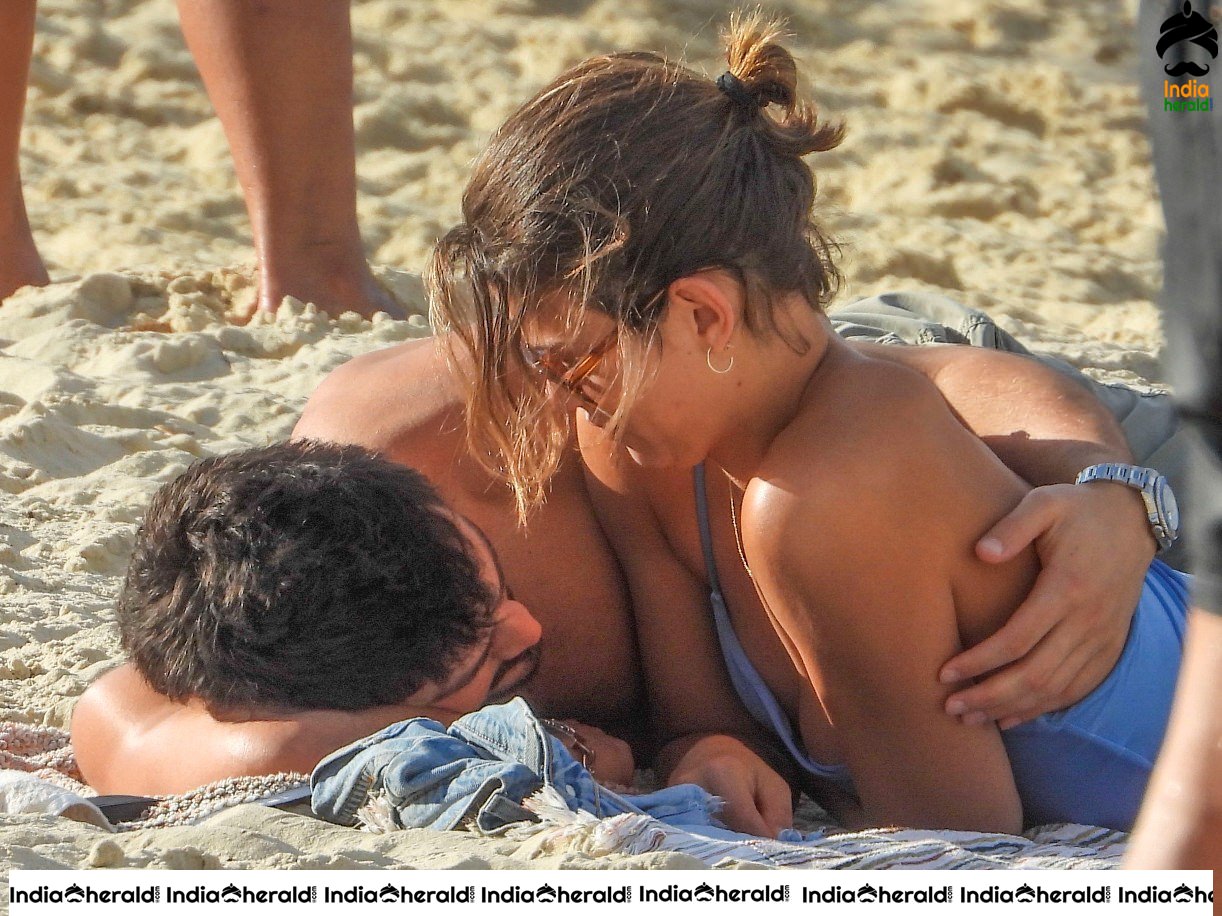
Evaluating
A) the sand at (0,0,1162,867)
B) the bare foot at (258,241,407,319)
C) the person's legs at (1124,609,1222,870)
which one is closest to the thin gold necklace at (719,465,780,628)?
the sand at (0,0,1162,867)

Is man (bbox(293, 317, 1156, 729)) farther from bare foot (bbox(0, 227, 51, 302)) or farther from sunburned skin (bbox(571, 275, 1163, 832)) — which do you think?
bare foot (bbox(0, 227, 51, 302))

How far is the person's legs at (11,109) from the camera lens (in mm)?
3557

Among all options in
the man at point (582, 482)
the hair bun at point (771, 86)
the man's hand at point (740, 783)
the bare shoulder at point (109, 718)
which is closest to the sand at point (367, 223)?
the bare shoulder at point (109, 718)

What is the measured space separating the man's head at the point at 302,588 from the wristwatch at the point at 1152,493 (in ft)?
2.52

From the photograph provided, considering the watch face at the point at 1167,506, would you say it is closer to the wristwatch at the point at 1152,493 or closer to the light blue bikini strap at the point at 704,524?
the wristwatch at the point at 1152,493

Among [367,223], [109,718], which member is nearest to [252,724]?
[109,718]

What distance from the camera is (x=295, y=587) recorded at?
5.69 feet

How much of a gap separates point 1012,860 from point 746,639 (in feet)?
1.61

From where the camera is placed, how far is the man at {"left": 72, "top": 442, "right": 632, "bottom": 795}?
1741mm

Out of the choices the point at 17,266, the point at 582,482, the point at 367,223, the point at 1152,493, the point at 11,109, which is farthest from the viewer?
the point at 367,223

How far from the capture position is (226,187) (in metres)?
5.24

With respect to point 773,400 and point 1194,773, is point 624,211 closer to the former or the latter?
point 773,400

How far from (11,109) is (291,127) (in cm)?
69
